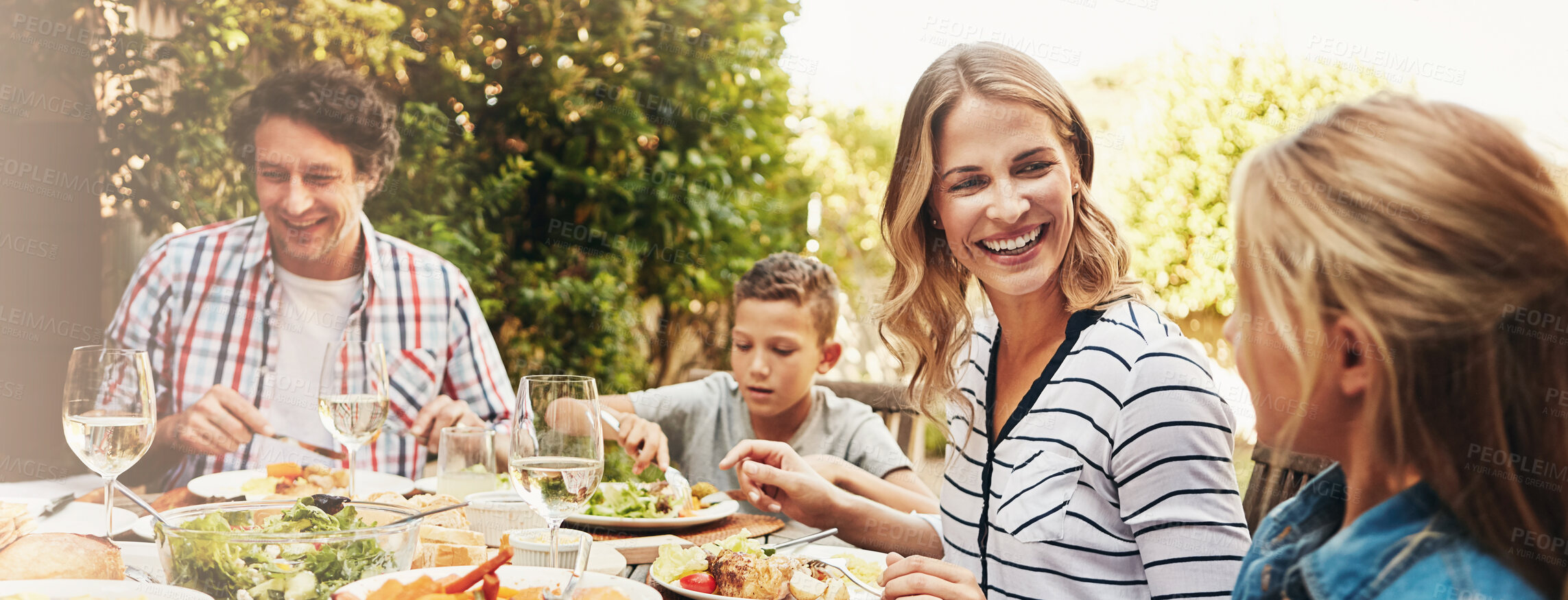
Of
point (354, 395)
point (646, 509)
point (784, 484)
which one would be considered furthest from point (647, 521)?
point (354, 395)

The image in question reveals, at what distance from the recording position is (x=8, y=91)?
306 cm

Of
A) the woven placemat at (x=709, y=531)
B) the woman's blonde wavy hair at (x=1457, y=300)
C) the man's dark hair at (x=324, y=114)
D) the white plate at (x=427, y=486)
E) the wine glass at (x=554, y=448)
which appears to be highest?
the man's dark hair at (x=324, y=114)

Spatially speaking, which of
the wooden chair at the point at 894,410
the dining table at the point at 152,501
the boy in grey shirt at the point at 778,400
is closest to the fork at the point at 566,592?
the dining table at the point at 152,501

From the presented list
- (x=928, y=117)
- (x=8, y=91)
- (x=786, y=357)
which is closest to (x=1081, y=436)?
(x=928, y=117)

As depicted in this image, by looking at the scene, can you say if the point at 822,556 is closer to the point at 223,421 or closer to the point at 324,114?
the point at 223,421

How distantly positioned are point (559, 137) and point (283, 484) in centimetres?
258

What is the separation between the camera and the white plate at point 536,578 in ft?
3.25

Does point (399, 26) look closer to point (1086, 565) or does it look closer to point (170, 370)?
point (170, 370)

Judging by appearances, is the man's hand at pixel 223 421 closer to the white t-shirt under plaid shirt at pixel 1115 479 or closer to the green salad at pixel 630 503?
the green salad at pixel 630 503

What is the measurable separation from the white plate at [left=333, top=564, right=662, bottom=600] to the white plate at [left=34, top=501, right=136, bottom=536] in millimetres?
562

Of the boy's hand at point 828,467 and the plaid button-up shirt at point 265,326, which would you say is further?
the plaid button-up shirt at point 265,326

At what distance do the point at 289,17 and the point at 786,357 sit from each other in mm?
2425

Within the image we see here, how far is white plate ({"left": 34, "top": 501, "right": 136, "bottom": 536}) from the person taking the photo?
4.25ft

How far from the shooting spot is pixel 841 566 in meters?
1.43
